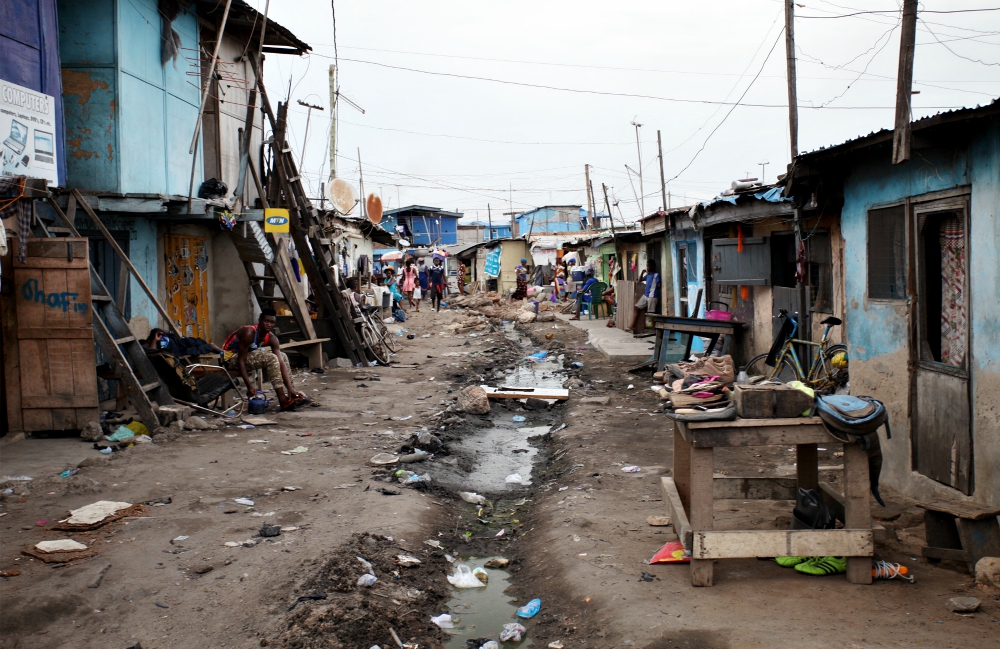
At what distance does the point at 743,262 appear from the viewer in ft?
39.6

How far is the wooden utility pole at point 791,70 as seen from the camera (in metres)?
14.6

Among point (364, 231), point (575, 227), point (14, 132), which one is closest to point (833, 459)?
point (14, 132)

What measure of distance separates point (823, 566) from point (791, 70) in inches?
494

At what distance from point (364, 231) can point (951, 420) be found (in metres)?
20.9

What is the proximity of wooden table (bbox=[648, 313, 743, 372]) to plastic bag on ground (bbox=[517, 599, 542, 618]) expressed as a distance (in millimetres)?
7694

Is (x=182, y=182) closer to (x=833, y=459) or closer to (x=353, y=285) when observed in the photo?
(x=353, y=285)

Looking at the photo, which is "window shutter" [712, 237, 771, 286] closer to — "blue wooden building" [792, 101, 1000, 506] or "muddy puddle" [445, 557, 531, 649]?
"blue wooden building" [792, 101, 1000, 506]

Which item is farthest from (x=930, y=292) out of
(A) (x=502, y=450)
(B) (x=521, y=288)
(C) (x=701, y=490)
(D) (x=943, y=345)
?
(B) (x=521, y=288)

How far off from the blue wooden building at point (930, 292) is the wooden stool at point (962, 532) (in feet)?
1.49

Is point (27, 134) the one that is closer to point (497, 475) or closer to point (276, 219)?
point (276, 219)

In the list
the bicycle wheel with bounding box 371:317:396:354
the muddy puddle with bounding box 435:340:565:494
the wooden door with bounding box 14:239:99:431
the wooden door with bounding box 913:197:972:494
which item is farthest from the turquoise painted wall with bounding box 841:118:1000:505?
the bicycle wheel with bounding box 371:317:396:354

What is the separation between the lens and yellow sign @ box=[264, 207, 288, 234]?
1195 cm

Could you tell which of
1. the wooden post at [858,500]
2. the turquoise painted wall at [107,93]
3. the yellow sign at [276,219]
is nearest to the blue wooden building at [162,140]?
the turquoise painted wall at [107,93]

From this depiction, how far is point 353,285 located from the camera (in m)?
20.6
